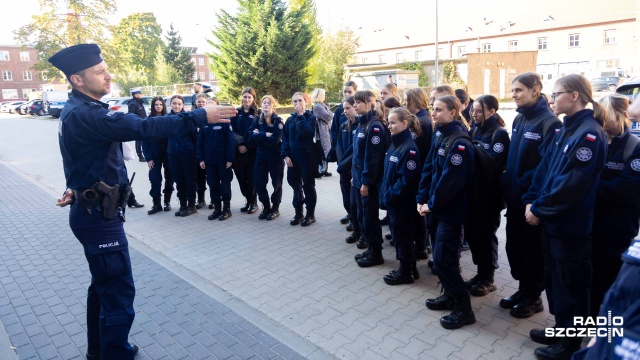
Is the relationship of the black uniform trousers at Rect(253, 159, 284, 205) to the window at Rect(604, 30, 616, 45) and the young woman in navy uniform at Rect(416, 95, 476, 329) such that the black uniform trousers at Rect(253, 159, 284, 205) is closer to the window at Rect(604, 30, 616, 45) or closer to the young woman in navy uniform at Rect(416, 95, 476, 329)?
the young woman in navy uniform at Rect(416, 95, 476, 329)

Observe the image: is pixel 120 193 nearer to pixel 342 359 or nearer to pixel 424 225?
pixel 342 359

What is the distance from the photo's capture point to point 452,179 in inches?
145

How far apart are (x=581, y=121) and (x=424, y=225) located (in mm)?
2606

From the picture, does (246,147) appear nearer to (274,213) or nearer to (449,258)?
(274,213)

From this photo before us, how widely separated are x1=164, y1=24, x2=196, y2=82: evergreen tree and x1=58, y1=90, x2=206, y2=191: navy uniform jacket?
136 feet

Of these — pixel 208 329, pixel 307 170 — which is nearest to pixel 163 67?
pixel 307 170

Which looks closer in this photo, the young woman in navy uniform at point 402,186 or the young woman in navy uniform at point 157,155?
the young woman in navy uniform at point 402,186

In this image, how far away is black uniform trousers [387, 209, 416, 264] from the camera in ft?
15.0

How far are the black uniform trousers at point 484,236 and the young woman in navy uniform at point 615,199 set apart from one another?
0.98 metres

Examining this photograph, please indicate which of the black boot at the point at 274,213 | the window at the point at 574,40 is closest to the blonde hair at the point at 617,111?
the black boot at the point at 274,213

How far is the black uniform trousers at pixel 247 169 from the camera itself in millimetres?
7578

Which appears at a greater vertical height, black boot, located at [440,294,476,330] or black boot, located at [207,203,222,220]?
black boot, located at [207,203,222,220]

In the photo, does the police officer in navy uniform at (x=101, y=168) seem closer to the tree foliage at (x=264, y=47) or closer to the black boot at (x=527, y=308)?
the black boot at (x=527, y=308)

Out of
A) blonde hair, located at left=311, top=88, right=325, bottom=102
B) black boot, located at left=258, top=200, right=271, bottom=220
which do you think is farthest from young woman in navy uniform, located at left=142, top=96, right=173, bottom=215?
blonde hair, located at left=311, top=88, right=325, bottom=102
